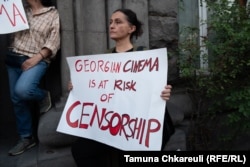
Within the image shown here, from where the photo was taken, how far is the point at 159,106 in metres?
2.64

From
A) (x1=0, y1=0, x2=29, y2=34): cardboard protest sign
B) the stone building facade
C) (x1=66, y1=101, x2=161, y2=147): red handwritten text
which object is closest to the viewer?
(x1=66, y1=101, x2=161, y2=147): red handwritten text

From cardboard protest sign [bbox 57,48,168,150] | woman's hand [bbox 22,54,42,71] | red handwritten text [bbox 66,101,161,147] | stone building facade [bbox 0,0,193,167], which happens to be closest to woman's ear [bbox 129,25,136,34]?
cardboard protest sign [bbox 57,48,168,150]

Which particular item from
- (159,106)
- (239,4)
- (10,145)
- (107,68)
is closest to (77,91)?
(107,68)

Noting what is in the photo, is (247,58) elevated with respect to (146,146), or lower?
elevated

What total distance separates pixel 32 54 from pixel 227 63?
6.22 ft

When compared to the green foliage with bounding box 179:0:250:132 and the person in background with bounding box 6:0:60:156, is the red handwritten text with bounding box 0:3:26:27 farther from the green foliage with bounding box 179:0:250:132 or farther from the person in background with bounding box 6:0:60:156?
the green foliage with bounding box 179:0:250:132

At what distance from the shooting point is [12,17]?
358 cm

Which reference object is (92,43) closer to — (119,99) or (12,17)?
(12,17)

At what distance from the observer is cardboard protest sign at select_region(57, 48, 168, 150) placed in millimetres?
2656

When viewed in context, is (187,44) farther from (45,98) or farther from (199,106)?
(45,98)

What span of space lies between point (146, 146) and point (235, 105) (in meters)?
1.38

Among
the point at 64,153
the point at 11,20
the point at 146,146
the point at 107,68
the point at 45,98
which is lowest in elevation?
the point at 64,153

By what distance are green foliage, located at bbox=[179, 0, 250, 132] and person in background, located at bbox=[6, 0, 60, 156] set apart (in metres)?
1.35

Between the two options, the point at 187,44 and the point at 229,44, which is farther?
the point at 187,44
